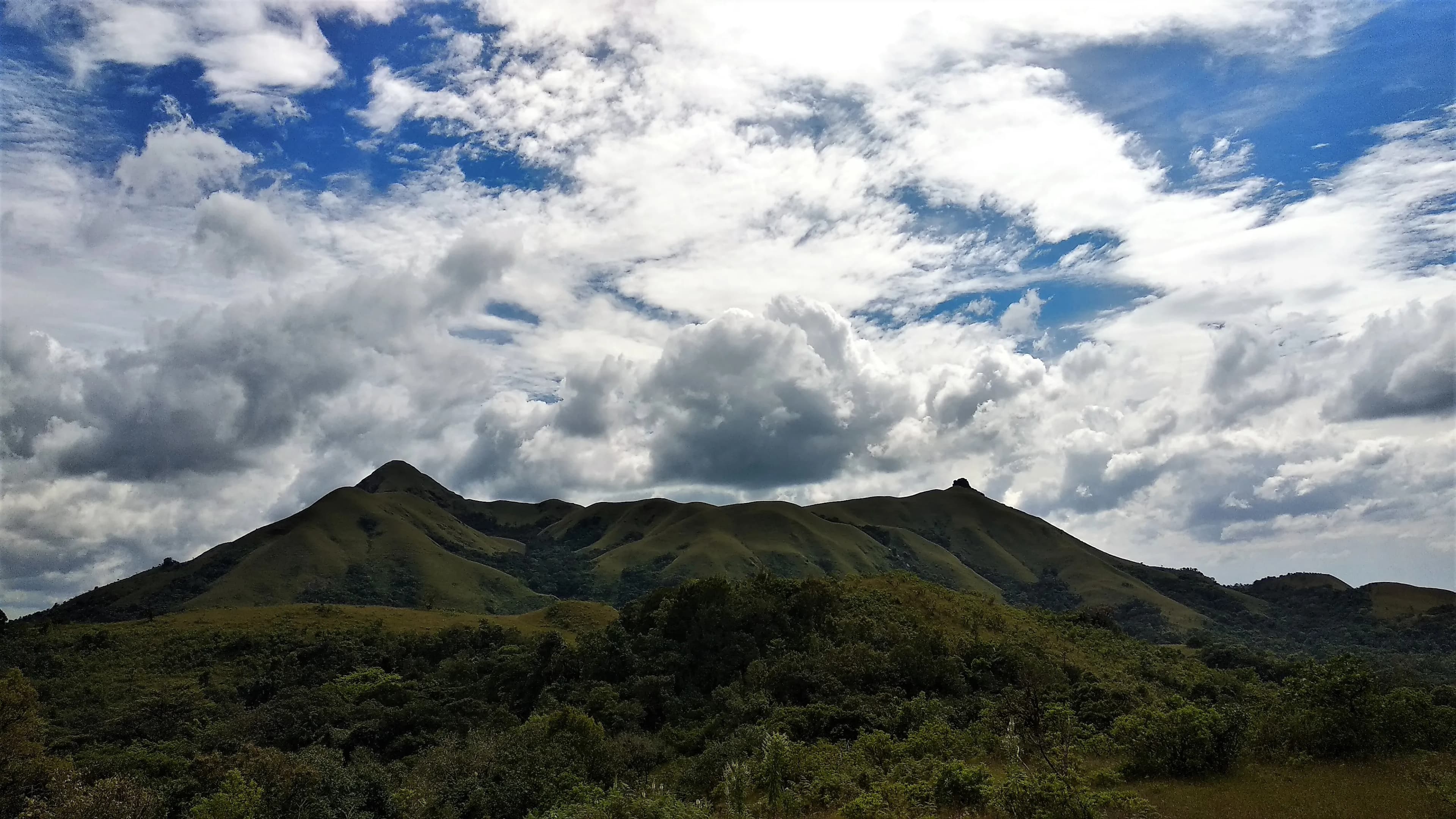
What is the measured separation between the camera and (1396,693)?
85.4ft

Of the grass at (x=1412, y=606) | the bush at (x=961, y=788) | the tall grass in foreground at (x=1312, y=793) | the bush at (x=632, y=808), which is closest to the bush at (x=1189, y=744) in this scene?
the tall grass in foreground at (x=1312, y=793)

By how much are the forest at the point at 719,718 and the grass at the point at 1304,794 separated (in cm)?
15

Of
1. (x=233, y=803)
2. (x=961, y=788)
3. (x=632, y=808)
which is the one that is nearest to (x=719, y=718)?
(x=632, y=808)

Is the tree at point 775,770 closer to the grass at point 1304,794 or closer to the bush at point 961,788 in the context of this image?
the bush at point 961,788

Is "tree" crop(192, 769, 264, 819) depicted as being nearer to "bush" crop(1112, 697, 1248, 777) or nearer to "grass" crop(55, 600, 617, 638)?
"bush" crop(1112, 697, 1248, 777)

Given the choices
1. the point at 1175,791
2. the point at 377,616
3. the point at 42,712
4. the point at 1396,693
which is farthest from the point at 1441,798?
the point at 377,616

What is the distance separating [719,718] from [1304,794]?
2850 centimetres

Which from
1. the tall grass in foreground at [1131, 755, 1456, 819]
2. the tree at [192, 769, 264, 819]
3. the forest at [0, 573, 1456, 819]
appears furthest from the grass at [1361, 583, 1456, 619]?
the tree at [192, 769, 264, 819]

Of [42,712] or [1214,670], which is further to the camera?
[42,712]

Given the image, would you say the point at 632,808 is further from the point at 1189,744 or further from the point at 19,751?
the point at 19,751

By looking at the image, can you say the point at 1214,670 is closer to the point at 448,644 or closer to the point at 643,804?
the point at 643,804

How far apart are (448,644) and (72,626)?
153ft

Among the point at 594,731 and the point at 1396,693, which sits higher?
the point at 1396,693

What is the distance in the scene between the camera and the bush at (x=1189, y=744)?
25359 millimetres
